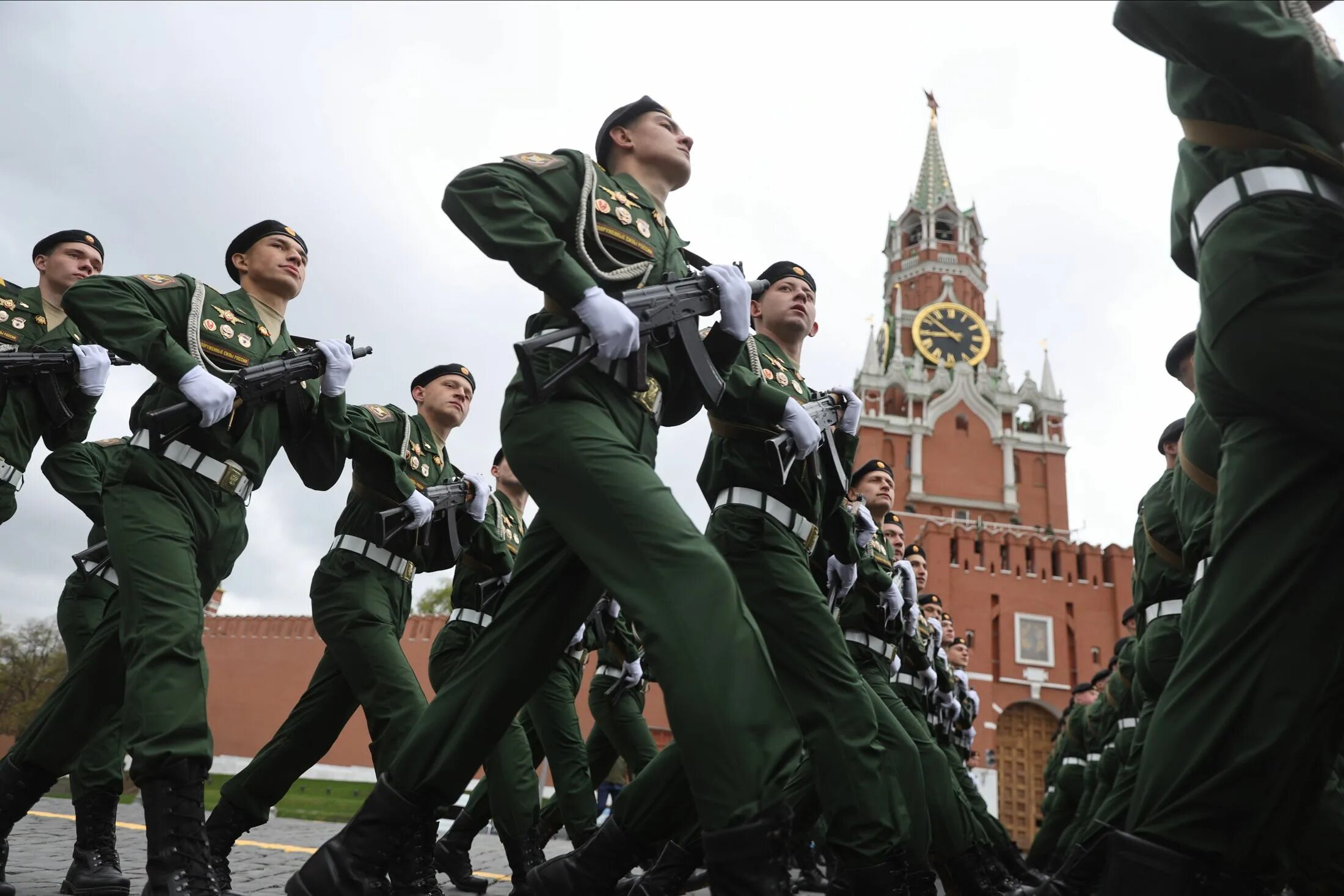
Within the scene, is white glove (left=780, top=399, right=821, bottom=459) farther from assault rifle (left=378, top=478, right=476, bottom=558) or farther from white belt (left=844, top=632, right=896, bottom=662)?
white belt (left=844, top=632, right=896, bottom=662)

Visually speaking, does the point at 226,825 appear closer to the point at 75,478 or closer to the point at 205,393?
the point at 205,393

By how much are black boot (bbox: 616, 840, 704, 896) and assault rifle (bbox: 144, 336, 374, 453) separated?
80.5 inches

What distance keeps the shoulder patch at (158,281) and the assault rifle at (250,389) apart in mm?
424

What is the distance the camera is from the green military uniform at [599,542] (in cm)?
212

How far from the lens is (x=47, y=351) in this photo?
496 cm

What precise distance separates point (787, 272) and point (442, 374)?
2066mm

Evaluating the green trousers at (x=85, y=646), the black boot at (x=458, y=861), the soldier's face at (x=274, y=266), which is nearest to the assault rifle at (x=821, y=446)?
the soldier's face at (x=274, y=266)

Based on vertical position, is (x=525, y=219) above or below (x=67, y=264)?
below

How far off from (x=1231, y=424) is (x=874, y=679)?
3.13m

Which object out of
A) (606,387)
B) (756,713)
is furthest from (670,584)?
(606,387)

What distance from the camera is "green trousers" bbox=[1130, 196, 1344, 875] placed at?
2016 mm

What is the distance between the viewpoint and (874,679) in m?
5.21

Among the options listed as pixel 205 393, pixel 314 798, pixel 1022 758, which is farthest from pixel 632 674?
pixel 1022 758

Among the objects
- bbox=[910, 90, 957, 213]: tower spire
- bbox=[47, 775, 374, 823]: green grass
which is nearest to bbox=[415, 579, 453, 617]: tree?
bbox=[47, 775, 374, 823]: green grass
